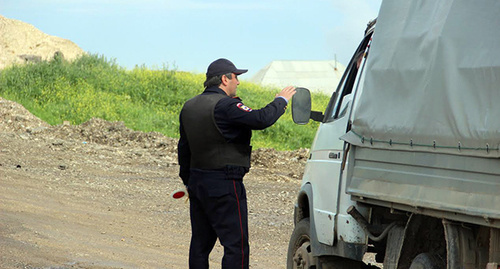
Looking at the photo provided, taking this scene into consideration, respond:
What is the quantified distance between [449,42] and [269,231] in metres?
8.56

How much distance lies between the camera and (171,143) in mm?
25938

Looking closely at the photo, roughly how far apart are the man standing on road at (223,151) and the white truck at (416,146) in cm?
58

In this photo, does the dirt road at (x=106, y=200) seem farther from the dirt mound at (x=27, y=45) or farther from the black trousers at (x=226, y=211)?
the dirt mound at (x=27, y=45)

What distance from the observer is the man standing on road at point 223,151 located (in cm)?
523

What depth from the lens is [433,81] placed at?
416 cm

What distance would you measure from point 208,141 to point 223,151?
14 cm

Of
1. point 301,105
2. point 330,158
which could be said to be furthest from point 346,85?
point 330,158

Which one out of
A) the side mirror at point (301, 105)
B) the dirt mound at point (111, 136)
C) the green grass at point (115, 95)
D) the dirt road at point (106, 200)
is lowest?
the dirt road at point (106, 200)

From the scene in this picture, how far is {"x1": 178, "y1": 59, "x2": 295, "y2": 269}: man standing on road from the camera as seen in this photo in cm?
523

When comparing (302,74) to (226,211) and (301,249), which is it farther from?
(226,211)

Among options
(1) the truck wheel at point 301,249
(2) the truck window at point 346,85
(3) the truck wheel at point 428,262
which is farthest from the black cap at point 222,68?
(3) the truck wheel at point 428,262

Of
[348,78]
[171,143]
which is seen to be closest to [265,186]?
[171,143]

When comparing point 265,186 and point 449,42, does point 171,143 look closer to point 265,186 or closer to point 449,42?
point 265,186

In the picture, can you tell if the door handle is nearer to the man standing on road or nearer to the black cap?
the man standing on road
